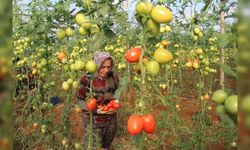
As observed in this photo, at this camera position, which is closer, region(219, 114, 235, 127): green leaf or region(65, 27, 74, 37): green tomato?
region(219, 114, 235, 127): green leaf

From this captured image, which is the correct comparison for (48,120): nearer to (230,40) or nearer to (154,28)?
(154,28)

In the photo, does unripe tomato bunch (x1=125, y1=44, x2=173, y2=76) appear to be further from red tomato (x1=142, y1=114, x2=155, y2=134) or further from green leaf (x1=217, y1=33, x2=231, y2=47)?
green leaf (x1=217, y1=33, x2=231, y2=47)

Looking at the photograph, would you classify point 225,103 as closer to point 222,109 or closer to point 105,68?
point 222,109

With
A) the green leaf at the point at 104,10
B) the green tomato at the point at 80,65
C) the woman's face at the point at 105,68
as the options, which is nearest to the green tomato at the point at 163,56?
the green leaf at the point at 104,10

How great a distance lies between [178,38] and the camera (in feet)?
19.0

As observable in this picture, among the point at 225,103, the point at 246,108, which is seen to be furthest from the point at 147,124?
the point at 246,108

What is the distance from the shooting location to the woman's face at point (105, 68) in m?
2.96

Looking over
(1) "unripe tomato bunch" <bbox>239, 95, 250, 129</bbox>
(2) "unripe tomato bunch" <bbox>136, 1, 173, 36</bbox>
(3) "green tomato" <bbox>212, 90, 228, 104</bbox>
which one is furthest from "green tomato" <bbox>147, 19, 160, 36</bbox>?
(1) "unripe tomato bunch" <bbox>239, 95, 250, 129</bbox>

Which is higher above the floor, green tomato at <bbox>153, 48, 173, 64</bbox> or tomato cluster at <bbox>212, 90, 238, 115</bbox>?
green tomato at <bbox>153, 48, 173, 64</bbox>

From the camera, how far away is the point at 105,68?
3.01 m

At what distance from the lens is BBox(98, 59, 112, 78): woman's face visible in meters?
2.96

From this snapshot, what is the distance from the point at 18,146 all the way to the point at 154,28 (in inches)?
119

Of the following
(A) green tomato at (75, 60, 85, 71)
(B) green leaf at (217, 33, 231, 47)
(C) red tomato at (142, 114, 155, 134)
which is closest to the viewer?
(B) green leaf at (217, 33, 231, 47)

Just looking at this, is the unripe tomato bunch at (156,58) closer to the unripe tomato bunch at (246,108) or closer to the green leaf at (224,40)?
the green leaf at (224,40)
